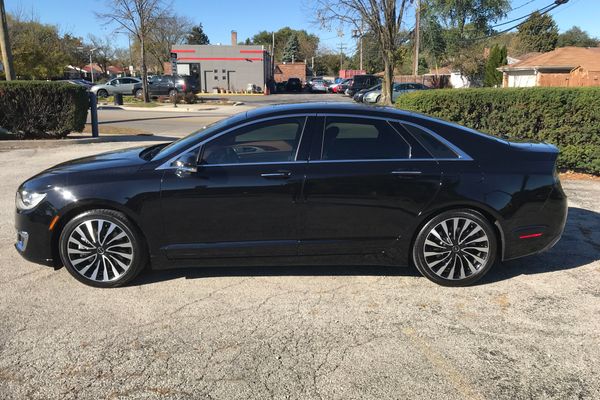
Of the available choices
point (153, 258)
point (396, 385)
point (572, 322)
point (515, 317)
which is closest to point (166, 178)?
point (153, 258)

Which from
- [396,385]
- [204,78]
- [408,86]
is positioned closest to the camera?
[396,385]

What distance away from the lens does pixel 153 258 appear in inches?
161

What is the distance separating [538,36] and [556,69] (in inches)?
1687

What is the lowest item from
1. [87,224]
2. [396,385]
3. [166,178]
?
[396,385]

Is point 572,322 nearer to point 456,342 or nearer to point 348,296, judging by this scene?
point 456,342

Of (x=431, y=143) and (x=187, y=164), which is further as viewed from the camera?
(x=431, y=143)

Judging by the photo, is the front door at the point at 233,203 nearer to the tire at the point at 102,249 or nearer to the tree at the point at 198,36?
the tire at the point at 102,249

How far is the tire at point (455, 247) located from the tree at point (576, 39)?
9040 centimetres

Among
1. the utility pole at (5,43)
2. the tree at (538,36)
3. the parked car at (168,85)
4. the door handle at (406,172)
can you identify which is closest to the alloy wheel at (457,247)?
the door handle at (406,172)

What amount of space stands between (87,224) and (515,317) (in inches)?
137

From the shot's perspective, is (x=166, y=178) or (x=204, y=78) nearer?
(x=166, y=178)

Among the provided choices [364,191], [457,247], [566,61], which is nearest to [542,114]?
[457,247]

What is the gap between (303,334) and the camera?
136 inches

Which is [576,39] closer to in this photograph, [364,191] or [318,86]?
[318,86]
